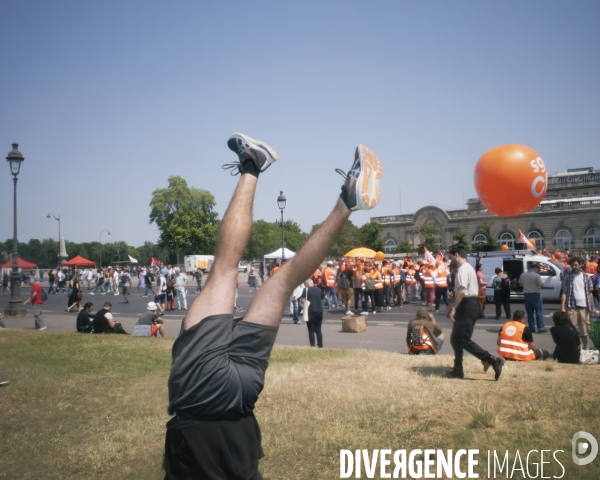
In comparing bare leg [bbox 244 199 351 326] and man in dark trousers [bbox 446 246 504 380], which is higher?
bare leg [bbox 244 199 351 326]

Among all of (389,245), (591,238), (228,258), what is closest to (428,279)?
(228,258)

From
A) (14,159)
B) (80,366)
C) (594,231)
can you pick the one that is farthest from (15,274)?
(594,231)

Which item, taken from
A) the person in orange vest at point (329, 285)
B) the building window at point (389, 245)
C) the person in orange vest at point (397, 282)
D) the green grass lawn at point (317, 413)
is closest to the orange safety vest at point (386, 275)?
the person in orange vest at point (397, 282)

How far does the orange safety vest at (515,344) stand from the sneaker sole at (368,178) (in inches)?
273

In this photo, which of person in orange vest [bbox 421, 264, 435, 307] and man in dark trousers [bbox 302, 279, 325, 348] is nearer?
man in dark trousers [bbox 302, 279, 325, 348]

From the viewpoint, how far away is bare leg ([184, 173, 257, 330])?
8.71 feet

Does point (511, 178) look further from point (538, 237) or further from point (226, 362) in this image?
point (538, 237)

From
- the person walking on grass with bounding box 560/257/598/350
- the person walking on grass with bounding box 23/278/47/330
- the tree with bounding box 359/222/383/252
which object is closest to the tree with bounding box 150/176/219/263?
the tree with bounding box 359/222/383/252

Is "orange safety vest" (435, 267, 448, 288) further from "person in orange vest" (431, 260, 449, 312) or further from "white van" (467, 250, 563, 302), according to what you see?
"white van" (467, 250, 563, 302)

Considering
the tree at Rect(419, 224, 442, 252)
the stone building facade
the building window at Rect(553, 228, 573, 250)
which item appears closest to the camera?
the stone building facade

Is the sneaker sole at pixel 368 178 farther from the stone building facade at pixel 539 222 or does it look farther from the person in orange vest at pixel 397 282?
the stone building facade at pixel 539 222

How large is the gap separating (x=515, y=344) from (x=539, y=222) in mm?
64440

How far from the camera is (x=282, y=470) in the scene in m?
4.59

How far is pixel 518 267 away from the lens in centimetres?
2242
